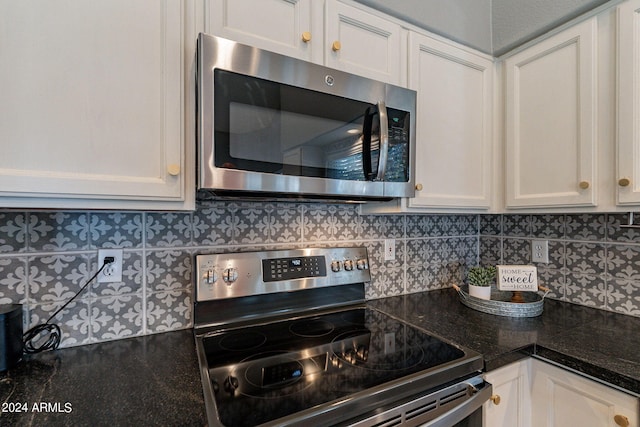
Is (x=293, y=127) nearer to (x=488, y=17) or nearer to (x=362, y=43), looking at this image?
(x=362, y=43)

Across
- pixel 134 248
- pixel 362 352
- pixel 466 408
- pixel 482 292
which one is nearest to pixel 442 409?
pixel 466 408

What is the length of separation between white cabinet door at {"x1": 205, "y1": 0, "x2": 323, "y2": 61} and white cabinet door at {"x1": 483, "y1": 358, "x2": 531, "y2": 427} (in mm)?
1198

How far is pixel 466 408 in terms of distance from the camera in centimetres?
84

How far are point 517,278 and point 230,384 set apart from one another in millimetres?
1253

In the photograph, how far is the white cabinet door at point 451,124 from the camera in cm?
127

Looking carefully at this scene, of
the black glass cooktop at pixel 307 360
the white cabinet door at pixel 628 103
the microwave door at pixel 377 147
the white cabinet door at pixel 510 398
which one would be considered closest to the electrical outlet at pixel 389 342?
the black glass cooktop at pixel 307 360

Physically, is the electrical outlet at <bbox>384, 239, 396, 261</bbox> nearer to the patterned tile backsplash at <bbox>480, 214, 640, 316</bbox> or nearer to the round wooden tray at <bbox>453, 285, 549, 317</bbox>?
the round wooden tray at <bbox>453, 285, 549, 317</bbox>

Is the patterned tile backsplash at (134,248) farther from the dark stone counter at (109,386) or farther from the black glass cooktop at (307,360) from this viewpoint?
the black glass cooktop at (307,360)

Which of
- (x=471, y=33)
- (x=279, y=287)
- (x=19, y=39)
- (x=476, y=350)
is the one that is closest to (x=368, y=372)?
Answer: (x=476, y=350)

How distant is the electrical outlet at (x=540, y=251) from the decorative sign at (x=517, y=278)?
0.25 meters

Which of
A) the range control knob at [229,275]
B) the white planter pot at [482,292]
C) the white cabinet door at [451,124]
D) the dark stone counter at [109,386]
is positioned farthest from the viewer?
the white planter pot at [482,292]

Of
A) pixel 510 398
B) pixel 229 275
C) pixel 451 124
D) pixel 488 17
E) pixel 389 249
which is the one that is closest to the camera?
pixel 510 398

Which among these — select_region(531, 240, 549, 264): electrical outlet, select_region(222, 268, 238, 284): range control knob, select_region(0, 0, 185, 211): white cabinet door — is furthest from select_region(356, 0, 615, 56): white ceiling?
select_region(222, 268, 238, 284): range control knob

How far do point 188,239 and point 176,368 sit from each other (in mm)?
447
